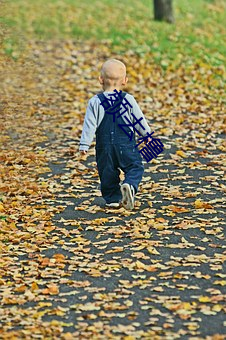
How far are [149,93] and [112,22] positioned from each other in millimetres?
4926

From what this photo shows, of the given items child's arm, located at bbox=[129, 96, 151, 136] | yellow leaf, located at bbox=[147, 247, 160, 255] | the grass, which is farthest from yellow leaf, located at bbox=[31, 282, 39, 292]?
the grass

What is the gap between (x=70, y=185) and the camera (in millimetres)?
8781

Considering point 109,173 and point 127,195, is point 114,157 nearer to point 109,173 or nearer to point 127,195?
point 109,173

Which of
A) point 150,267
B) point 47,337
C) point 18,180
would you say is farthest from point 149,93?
point 47,337

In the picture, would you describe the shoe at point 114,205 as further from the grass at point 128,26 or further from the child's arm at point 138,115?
the grass at point 128,26

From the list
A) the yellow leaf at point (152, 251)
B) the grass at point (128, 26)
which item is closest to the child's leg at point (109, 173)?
the yellow leaf at point (152, 251)

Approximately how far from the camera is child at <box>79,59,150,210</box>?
24.5 ft

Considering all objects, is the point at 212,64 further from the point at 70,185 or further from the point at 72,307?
the point at 72,307

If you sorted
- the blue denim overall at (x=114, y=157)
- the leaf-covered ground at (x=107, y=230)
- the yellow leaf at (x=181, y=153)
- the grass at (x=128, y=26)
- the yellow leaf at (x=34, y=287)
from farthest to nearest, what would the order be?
the grass at (x=128, y=26), the yellow leaf at (x=181, y=153), the blue denim overall at (x=114, y=157), the yellow leaf at (x=34, y=287), the leaf-covered ground at (x=107, y=230)

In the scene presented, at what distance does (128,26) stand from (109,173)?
10.3m

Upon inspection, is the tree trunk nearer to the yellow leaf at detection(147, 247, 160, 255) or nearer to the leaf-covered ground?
the leaf-covered ground

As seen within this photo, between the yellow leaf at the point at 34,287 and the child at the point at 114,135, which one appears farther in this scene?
the child at the point at 114,135

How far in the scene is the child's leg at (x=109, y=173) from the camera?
301 inches

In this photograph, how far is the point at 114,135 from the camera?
299 inches
